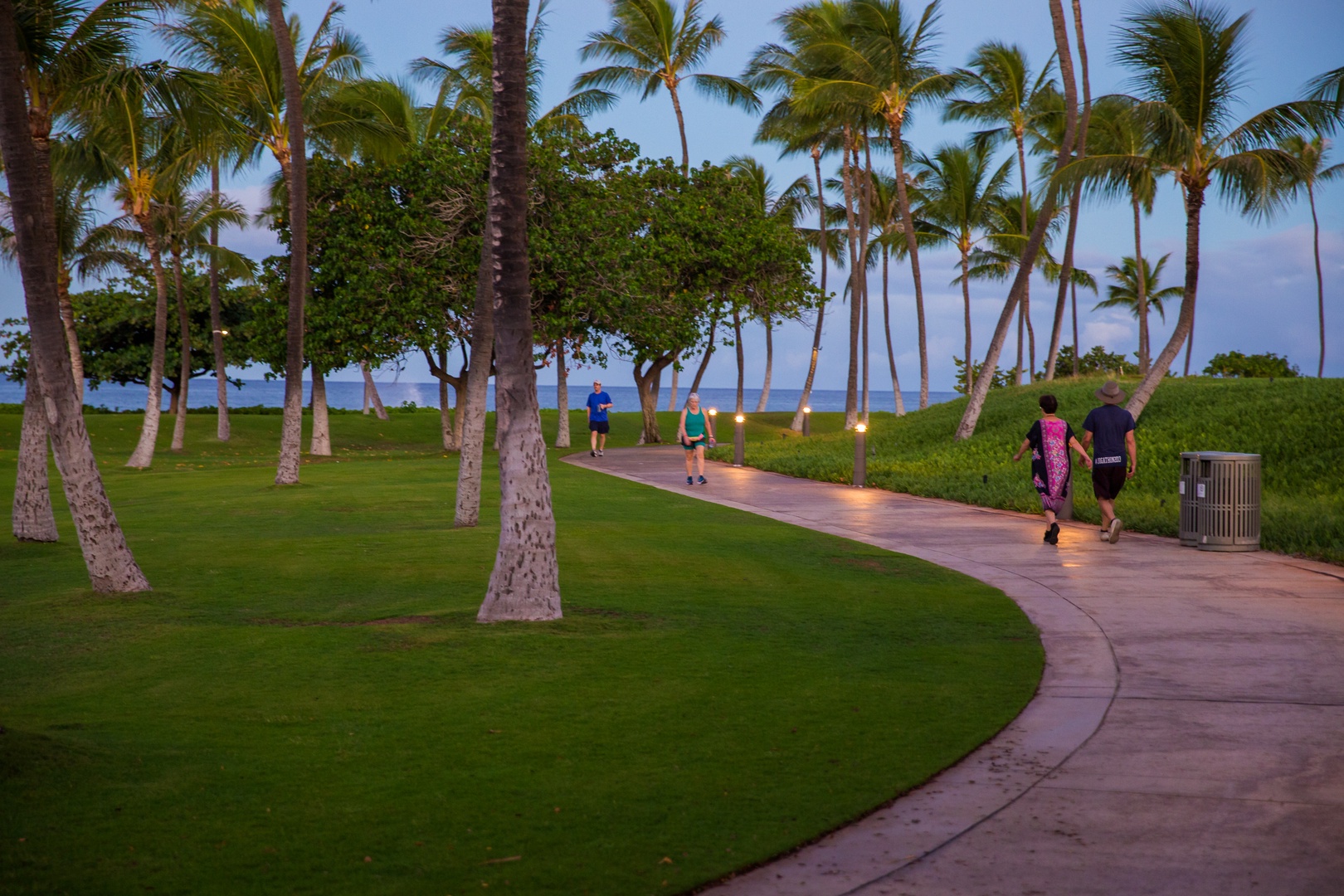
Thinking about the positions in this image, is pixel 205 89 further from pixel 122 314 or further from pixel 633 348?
pixel 122 314

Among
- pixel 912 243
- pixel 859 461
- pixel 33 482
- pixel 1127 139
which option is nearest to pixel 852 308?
pixel 912 243

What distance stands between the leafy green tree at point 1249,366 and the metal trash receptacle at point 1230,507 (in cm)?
2833

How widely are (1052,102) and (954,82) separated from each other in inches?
291

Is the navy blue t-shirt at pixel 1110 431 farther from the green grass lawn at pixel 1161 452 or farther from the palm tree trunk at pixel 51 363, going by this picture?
the palm tree trunk at pixel 51 363

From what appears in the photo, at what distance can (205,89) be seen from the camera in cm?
1172

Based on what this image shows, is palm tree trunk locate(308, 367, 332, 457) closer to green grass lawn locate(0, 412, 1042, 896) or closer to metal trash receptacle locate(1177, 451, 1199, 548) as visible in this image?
green grass lawn locate(0, 412, 1042, 896)

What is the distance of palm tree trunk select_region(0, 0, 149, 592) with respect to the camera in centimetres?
841

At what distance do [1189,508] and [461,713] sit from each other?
9.70 metres

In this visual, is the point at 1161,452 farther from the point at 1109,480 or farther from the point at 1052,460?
the point at 1052,460

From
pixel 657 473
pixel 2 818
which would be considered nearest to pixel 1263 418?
pixel 657 473

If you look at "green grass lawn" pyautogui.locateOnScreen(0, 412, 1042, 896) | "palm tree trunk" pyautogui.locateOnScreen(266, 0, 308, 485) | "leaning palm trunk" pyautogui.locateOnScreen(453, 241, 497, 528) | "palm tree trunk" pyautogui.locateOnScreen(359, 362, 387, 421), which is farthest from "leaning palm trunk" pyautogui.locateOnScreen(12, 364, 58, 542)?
"palm tree trunk" pyautogui.locateOnScreen(359, 362, 387, 421)

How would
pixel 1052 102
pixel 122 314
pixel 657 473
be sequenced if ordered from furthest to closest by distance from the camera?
pixel 122 314 → pixel 1052 102 → pixel 657 473

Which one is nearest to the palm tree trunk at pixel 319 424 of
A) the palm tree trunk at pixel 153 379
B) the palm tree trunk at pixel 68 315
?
Result: the palm tree trunk at pixel 153 379

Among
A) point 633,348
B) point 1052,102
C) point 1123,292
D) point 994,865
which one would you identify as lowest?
point 994,865
